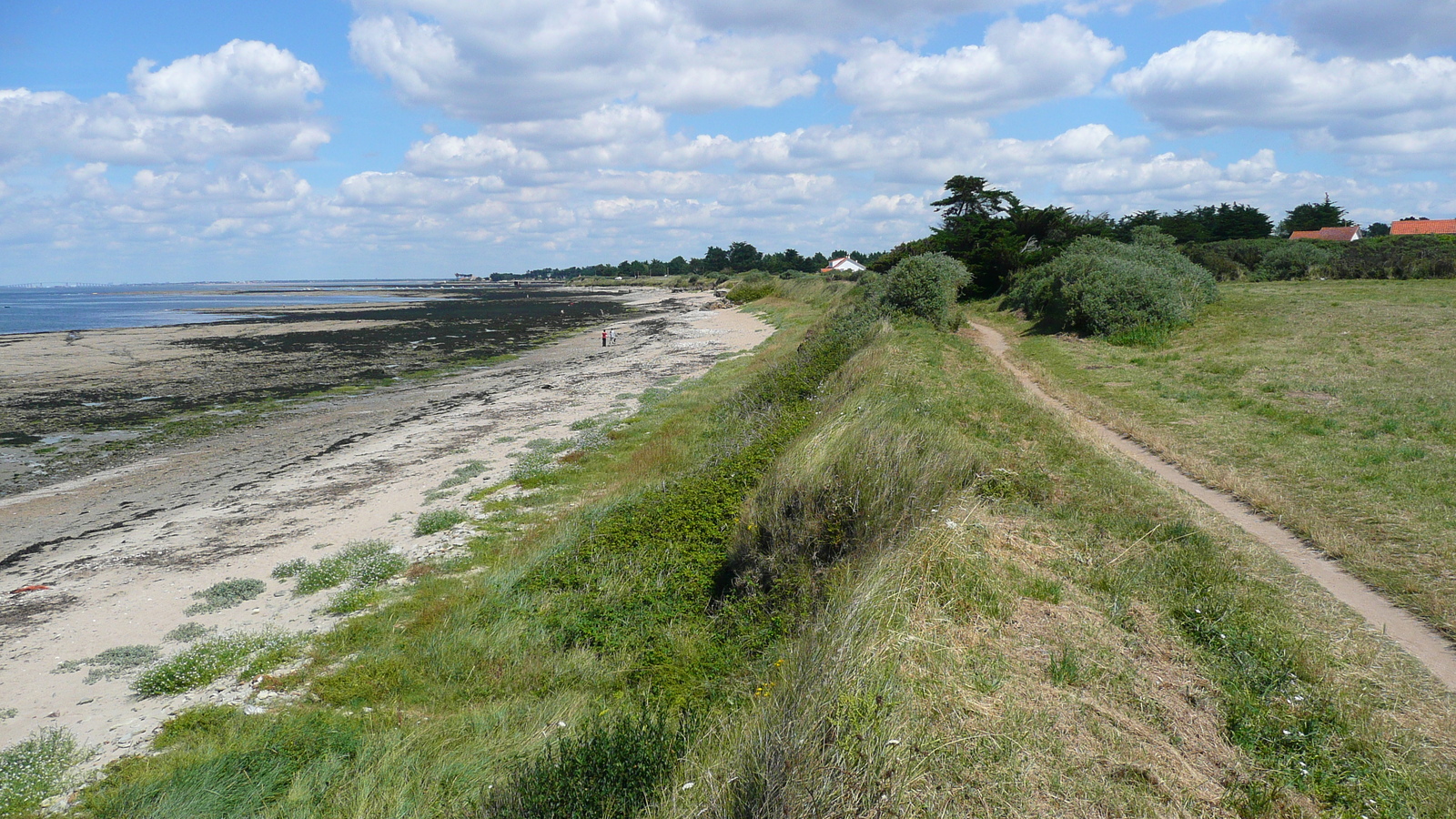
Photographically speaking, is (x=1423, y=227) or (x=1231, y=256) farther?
(x=1423, y=227)

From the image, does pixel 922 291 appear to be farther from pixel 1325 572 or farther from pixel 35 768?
pixel 35 768

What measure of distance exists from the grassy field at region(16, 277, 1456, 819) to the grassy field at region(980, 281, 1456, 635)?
4.28ft

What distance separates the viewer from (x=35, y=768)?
19.7 feet

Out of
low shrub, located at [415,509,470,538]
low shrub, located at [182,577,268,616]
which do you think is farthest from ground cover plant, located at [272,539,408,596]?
low shrub, located at [415,509,470,538]

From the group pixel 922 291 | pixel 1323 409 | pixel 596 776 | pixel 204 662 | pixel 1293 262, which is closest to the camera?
pixel 596 776

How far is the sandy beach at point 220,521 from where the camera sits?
303 inches

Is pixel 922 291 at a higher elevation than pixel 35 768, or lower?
higher

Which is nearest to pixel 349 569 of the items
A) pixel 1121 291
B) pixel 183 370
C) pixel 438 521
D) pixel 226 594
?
pixel 226 594

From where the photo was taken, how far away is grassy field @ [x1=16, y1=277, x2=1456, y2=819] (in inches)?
150

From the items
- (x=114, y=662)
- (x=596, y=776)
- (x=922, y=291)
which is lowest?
(x=114, y=662)

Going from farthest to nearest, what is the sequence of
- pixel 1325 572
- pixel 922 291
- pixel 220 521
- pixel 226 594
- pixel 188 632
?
pixel 922 291, pixel 220 521, pixel 226 594, pixel 188 632, pixel 1325 572

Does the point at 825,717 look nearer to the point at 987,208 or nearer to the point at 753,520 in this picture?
the point at 753,520

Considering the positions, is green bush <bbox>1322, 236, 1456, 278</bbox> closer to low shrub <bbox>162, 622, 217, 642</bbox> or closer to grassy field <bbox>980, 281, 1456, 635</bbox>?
grassy field <bbox>980, 281, 1456, 635</bbox>

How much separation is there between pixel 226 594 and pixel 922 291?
2325 cm
